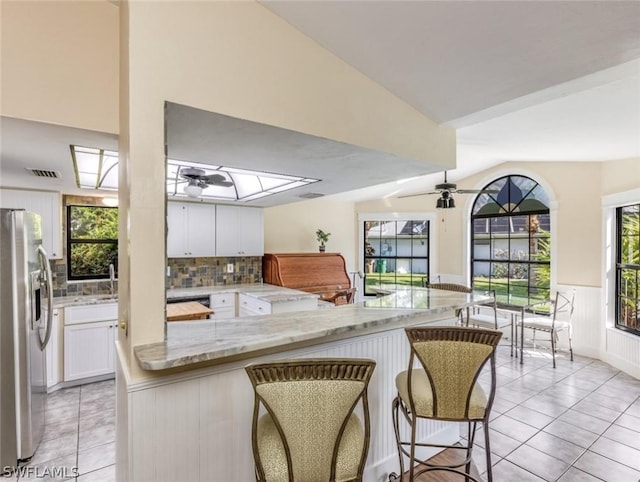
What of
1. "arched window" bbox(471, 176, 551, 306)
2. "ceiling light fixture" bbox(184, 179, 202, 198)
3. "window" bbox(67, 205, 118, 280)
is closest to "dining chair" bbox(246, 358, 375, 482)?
"ceiling light fixture" bbox(184, 179, 202, 198)

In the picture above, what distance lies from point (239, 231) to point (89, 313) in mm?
2060

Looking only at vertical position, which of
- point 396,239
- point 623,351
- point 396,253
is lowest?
point 623,351

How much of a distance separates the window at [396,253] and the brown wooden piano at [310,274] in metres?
1.41

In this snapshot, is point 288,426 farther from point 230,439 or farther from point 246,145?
point 246,145

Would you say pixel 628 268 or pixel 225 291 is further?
pixel 225 291

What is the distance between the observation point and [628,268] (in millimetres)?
4035

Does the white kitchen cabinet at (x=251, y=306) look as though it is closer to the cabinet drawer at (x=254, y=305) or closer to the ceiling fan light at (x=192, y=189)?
the cabinet drawer at (x=254, y=305)

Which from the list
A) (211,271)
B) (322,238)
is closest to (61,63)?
(211,271)

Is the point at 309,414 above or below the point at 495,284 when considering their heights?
above

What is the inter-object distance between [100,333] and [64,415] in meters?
0.85

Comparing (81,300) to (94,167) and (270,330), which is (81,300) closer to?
(94,167)

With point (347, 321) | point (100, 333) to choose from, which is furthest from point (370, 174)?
point (100, 333)

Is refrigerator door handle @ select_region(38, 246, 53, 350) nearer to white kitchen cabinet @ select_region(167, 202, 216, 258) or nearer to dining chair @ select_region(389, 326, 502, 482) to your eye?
white kitchen cabinet @ select_region(167, 202, 216, 258)

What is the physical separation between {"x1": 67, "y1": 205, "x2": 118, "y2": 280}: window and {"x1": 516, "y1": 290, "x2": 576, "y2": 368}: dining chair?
18.1ft
